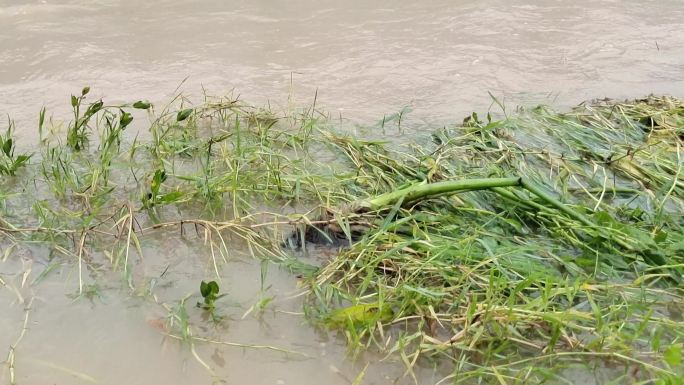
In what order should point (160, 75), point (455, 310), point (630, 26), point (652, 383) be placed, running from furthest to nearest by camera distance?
1. point (630, 26)
2. point (160, 75)
3. point (455, 310)
4. point (652, 383)

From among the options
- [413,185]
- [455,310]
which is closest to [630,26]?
[413,185]

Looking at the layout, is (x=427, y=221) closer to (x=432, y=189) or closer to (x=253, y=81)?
(x=432, y=189)

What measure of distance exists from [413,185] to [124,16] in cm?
327

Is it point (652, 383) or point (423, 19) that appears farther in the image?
point (423, 19)

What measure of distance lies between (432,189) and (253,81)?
1810mm

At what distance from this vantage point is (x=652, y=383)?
1551 millimetres

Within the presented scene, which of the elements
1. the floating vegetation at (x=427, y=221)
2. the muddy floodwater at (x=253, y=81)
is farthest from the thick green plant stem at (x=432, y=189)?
the muddy floodwater at (x=253, y=81)

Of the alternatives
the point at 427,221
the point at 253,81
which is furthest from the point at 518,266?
the point at 253,81

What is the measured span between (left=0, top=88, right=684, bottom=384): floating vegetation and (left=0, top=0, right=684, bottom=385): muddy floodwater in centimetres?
8

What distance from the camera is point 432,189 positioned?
2035 millimetres

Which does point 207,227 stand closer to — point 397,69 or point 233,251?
point 233,251

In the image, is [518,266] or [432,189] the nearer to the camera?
[518,266]

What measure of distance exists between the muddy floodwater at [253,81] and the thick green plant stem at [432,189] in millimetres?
420

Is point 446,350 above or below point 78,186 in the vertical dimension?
below
